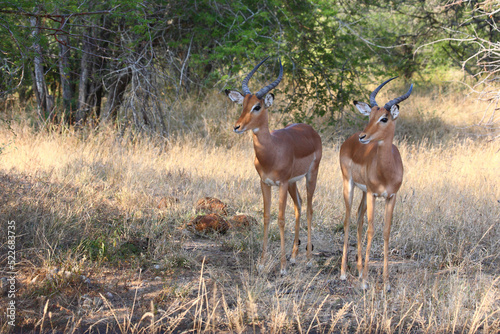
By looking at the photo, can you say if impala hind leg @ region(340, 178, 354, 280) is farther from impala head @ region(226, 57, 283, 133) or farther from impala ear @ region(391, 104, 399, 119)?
impala head @ region(226, 57, 283, 133)

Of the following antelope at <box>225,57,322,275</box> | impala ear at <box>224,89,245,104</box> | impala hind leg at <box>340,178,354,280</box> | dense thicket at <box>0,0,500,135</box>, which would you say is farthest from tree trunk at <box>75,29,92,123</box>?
impala hind leg at <box>340,178,354,280</box>

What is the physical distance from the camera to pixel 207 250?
213 inches

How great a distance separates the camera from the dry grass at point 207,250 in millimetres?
3908

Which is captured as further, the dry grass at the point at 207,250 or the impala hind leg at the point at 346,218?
the impala hind leg at the point at 346,218

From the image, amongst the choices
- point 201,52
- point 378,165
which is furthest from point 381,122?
point 201,52

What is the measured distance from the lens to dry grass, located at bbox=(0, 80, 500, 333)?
391 centimetres

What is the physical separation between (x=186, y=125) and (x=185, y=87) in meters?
2.78

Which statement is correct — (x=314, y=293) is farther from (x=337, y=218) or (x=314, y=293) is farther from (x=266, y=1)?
(x=266, y=1)

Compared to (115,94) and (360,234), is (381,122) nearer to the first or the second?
(360,234)

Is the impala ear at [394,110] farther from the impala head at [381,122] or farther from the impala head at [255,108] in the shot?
the impala head at [255,108]

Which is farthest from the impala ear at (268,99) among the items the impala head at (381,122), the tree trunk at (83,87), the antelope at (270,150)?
the tree trunk at (83,87)

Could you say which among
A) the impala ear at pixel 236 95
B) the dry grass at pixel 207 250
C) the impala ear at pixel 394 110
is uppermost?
the impala ear at pixel 236 95

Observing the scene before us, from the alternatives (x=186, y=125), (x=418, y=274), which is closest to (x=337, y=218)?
(x=418, y=274)

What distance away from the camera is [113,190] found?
6625mm
